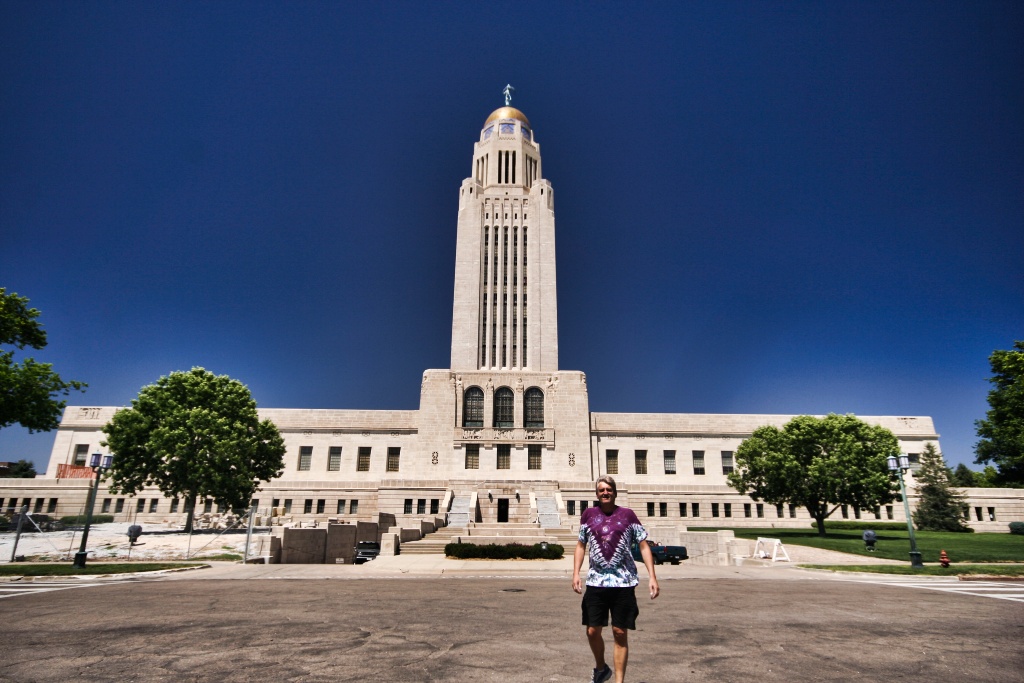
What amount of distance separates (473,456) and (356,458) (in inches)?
544

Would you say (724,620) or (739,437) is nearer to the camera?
(724,620)

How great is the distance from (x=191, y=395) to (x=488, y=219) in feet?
Answer: 119

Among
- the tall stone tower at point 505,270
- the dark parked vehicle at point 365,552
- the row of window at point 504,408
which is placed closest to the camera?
the dark parked vehicle at point 365,552

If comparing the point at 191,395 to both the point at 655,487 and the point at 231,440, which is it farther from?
the point at 655,487

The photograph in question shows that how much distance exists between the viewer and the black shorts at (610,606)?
18.8ft

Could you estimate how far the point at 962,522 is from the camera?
53688 mm

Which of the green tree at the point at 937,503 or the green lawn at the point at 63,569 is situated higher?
the green tree at the point at 937,503

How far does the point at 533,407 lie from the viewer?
55906 millimetres

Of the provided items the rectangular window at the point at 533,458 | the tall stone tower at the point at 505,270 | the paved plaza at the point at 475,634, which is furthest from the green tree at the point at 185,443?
the rectangular window at the point at 533,458

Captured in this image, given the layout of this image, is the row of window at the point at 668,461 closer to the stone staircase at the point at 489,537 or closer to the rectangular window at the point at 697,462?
the rectangular window at the point at 697,462

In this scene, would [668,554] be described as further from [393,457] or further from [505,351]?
[393,457]

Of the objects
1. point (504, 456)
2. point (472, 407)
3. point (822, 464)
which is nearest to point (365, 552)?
point (504, 456)

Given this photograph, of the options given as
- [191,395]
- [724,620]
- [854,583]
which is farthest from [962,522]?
[191,395]

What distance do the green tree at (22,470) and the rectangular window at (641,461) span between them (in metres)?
94.0
